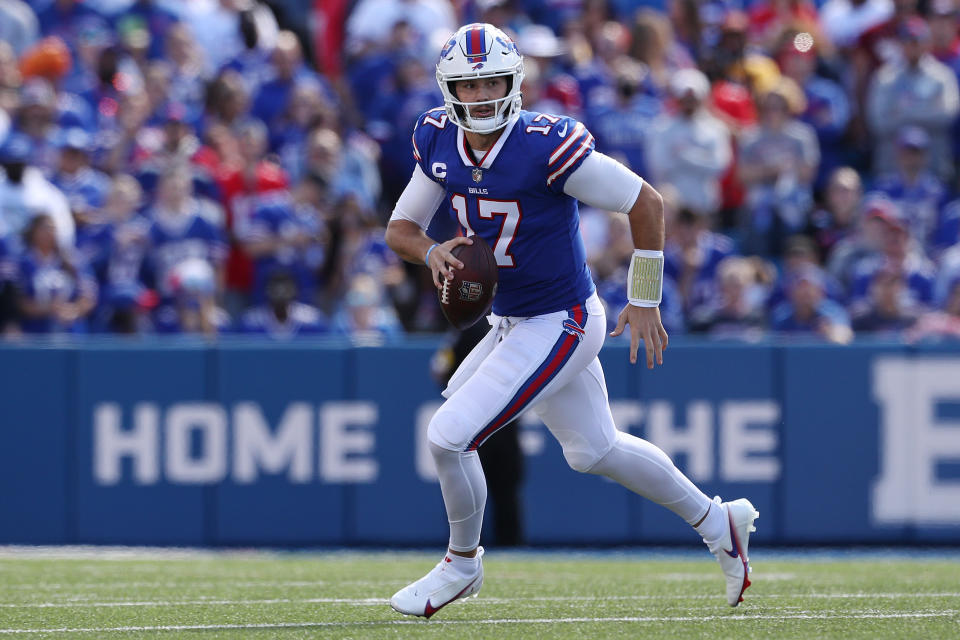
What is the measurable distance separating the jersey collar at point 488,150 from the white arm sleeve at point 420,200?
194 millimetres

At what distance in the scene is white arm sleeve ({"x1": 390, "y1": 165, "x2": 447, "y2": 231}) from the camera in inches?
200

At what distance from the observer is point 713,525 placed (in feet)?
16.8

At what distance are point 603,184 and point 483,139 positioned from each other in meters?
0.41

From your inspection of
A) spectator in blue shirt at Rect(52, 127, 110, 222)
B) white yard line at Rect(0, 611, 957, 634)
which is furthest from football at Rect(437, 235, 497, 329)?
spectator in blue shirt at Rect(52, 127, 110, 222)

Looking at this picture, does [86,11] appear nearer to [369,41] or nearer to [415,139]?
[369,41]

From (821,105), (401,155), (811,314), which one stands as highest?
(821,105)

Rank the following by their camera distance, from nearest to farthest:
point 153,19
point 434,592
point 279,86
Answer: point 434,592 → point 279,86 → point 153,19

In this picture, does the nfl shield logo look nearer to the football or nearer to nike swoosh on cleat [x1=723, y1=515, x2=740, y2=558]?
the football

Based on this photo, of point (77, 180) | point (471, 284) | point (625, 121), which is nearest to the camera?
point (471, 284)

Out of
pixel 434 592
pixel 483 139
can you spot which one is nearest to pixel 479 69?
pixel 483 139

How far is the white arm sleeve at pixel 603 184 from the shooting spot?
475cm

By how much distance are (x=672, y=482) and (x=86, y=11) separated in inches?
326

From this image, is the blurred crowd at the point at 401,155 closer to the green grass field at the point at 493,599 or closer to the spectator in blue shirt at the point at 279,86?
the spectator in blue shirt at the point at 279,86

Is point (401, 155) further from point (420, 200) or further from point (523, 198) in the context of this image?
point (523, 198)
